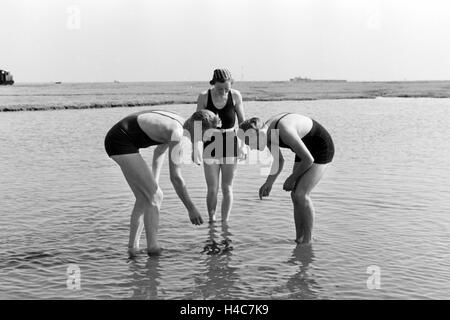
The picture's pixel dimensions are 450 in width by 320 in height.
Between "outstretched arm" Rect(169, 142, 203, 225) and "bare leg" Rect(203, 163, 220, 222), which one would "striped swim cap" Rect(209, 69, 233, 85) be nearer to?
"bare leg" Rect(203, 163, 220, 222)

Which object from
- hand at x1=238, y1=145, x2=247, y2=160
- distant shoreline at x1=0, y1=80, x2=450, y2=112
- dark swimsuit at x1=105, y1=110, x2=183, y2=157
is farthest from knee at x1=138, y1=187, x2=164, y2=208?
distant shoreline at x1=0, y1=80, x2=450, y2=112

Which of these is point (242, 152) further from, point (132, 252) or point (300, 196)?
point (132, 252)

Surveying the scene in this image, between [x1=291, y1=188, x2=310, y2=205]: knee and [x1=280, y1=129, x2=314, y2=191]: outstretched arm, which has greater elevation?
[x1=280, y1=129, x2=314, y2=191]: outstretched arm

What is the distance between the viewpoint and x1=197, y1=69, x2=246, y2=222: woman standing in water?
7.65 meters

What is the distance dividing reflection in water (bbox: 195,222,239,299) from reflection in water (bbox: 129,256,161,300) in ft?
1.52

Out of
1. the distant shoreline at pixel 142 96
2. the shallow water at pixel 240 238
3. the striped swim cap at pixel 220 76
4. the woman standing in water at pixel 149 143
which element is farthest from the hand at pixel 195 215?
the distant shoreline at pixel 142 96

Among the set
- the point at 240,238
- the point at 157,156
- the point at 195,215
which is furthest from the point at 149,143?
the point at 240,238

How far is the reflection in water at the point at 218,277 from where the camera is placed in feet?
19.9

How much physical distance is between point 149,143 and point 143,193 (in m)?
0.59

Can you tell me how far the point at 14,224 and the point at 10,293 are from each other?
112 inches

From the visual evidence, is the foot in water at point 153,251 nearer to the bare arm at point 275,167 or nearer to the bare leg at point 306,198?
the bare arm at point 275,167

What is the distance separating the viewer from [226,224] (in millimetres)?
8648

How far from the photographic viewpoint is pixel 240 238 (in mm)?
8023
